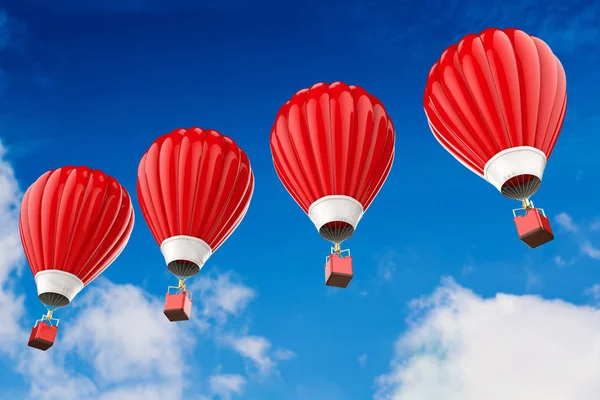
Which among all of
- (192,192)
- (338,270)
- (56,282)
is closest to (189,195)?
(192,192)

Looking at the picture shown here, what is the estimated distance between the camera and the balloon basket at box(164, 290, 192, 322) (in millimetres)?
20312

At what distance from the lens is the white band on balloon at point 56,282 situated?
74.1 feet

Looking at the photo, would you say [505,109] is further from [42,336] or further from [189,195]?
[42,336]

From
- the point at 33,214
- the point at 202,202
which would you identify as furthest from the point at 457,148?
the point at 33,214

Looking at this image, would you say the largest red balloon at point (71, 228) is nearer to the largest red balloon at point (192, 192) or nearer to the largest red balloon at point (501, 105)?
the largest red balloon at point (192, 192)

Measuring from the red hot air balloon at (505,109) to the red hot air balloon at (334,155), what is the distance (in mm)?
1915

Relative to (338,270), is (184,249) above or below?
above

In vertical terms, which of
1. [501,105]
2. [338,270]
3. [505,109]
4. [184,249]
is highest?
[501,105]

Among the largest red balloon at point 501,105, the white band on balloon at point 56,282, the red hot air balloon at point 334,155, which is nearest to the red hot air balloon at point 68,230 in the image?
the white band on balloon at point 56,282

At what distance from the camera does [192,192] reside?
71.8ft

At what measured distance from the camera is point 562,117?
20.6 meters

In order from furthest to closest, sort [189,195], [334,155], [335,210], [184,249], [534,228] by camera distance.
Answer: [189,195] < [184,249] < [334,155] < [335,210] < [534,228]

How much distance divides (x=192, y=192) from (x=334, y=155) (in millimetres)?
4393

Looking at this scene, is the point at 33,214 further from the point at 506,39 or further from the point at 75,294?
the point at 506,39
